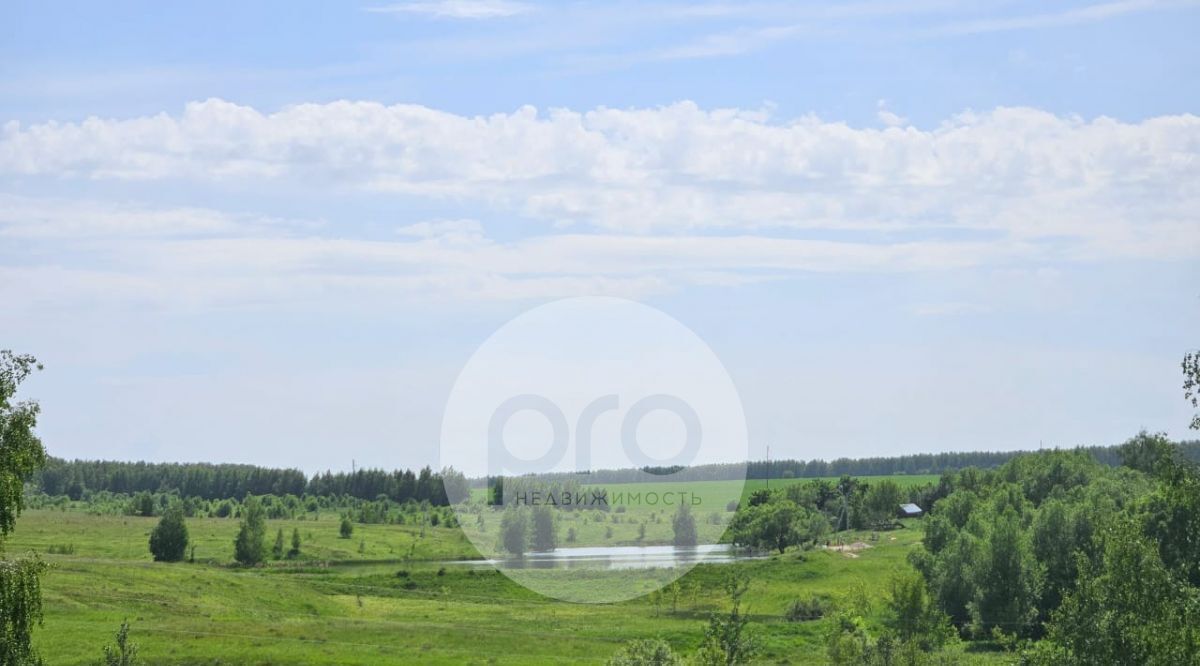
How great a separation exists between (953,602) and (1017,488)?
148 ft

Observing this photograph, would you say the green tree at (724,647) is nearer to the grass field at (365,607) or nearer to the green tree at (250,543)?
the grass field at (365,607)

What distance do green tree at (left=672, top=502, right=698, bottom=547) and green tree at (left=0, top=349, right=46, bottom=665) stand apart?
150719mm

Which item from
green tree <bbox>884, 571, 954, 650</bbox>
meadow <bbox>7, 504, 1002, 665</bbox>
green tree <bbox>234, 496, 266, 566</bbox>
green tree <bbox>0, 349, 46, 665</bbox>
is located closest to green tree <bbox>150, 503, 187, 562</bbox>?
meadow <bbox>7, 504, 1002, 665</bbox>

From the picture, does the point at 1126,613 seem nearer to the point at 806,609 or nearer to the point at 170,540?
the point at 806,609

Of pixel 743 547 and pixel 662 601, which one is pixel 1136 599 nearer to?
pixel 662 601

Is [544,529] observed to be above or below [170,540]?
below

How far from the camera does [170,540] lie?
132125 mm

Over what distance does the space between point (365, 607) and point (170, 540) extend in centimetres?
3552

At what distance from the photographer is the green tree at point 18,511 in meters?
32.7

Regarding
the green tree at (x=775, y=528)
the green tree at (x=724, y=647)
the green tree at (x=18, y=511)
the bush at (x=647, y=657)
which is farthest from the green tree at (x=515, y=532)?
the green tree at (x=18, y=511)

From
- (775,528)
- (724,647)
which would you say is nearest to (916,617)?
(724,647)

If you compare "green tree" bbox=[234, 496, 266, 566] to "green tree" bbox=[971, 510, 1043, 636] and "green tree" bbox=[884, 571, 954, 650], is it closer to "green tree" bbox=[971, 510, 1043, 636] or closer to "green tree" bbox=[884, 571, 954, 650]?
"green tree" bbox=[884, 571, 954, 650]

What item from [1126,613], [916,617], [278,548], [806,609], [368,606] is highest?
[1126,613]

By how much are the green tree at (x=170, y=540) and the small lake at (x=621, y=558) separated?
34.9 meters
